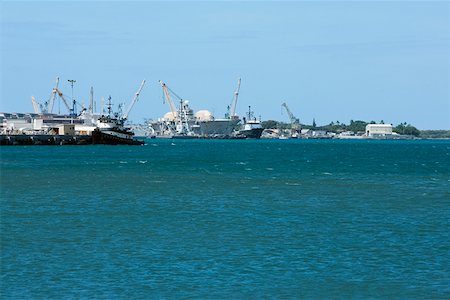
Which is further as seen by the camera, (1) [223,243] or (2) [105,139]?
(2) [105,139]

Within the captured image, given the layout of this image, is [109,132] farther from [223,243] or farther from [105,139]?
[223,243]

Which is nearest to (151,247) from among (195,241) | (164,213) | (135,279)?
(195,241)

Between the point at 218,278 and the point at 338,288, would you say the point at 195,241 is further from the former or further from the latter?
the point at 338,288

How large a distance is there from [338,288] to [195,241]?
9.17 metres

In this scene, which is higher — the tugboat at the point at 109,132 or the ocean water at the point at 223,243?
the tugboat at the point at 109,132

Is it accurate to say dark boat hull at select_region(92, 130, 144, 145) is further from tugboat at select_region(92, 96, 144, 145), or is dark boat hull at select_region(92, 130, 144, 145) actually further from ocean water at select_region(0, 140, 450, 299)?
ocean water at select_region(0, 140, 450, 299)

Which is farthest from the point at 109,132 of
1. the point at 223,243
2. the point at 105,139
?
the point at 223,243

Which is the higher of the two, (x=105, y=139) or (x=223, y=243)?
(x=105, y=139)

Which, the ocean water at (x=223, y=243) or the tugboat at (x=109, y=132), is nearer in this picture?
the ocean water at (x=223, y=243)

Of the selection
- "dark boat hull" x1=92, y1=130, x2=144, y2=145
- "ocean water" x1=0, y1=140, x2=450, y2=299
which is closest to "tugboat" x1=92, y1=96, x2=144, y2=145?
"dark boat hull" x1=92, y1=130, x2=144, y2=145

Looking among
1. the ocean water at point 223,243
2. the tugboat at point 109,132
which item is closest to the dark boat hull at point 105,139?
the tugboat at point 109,132

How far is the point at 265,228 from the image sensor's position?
119 feet

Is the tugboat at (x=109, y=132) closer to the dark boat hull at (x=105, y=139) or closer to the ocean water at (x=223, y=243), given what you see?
the dark boat hull at (x=105, y=139)

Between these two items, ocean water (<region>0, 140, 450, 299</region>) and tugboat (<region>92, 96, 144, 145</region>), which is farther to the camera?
tugboat (<region>92, 96, 144, 145</region>)
